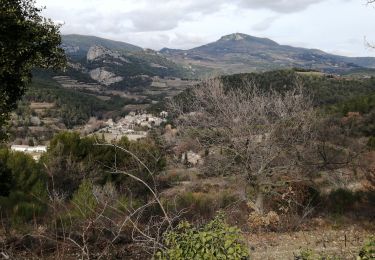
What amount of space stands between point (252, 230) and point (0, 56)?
11.5 metres

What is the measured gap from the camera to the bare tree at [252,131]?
17.0 meters

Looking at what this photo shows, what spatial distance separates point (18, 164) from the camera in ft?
80.8

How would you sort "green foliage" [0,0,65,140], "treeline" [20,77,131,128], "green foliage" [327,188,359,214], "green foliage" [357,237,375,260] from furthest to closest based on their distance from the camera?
"treeline" [20,77,131,128]
"green foliage" [327,188,359,214]
"green foliage" [0,0,65,140]
"green foliage" [357,237,375,260]

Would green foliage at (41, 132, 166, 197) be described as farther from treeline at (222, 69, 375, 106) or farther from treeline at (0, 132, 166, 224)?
treeline at (222, 69, 375, 106)

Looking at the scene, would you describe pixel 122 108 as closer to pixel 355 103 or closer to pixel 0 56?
pixel 355 103

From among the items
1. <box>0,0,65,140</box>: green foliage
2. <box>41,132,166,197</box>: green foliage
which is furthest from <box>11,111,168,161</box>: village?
<box>0,0,65,140</box>: green foliage

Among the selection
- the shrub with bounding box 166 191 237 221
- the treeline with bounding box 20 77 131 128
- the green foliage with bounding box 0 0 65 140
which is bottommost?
the treeline with bounding box 20 77 131 128

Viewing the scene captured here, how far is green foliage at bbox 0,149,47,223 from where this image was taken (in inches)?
598

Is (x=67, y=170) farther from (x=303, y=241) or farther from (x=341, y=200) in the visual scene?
(x=303, y=241)

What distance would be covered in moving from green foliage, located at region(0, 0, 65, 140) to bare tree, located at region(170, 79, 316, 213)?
6.84m

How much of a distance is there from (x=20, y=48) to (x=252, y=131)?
9475 millimetres

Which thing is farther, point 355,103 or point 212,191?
point 355,103

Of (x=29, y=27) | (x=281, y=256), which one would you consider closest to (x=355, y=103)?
(x=281, y=256)

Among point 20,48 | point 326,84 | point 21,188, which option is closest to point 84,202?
point 20,48
